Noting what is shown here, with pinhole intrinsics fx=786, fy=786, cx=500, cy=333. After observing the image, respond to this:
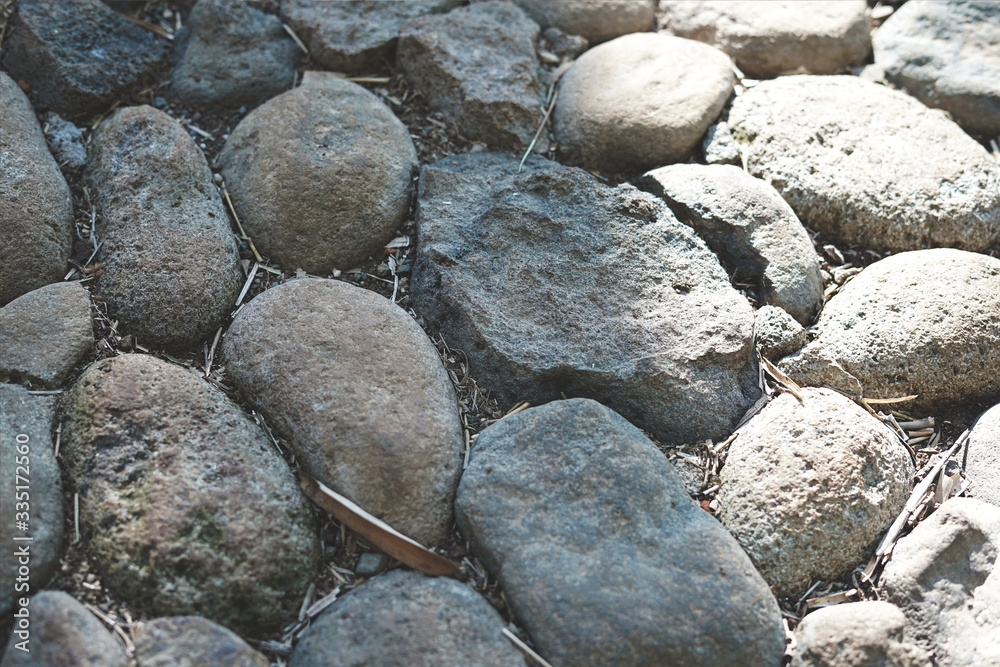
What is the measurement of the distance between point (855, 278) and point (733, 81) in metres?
0.76

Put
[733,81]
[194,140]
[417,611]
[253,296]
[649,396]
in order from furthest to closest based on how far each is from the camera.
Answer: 1. [733,81]
2. [194,140]
3. [253,296]
4. [649,396]
5. [417,611]

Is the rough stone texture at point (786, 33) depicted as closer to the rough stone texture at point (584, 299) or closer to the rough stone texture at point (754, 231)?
the rough stone texture at point (754, 231)

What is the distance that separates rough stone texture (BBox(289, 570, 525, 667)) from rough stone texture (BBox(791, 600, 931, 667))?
0.63 meters

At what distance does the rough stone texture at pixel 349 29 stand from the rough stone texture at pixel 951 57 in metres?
1.65

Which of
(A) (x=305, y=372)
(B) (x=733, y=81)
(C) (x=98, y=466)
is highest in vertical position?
(B) (x=733, y=81)

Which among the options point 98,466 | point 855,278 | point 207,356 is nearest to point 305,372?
point 207,356

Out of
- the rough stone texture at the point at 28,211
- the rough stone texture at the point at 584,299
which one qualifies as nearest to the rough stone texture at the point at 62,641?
the rough stone texture at the point at 28,211

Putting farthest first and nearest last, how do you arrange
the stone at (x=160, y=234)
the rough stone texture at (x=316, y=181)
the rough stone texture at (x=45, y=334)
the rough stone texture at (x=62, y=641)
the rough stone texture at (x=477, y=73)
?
the rough stone texture at (x=477, y=73), the rough stone texture at (x=316, y=181), the stone at (x=160, y=234), the rough stone texture at (x=45, y=334), the rough stone texture at (x=62, y=641)

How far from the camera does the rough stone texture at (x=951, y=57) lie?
259 cm

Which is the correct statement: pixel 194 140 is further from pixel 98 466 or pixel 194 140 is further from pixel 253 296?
pixel 98 466

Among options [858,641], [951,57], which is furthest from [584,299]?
[951,57]

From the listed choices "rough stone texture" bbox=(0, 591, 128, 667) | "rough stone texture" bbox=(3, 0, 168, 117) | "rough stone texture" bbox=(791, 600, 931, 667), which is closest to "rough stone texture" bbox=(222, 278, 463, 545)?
"rough stone texture" bbox=(0, 591, 128, 667)

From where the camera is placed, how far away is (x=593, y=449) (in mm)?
1813

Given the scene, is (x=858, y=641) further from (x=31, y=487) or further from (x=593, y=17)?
(x=593, y=17)
